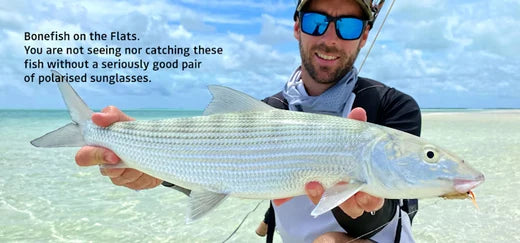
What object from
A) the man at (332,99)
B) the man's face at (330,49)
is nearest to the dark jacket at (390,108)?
the man at (332,99)

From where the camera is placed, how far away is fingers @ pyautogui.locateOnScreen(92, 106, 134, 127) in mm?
2471

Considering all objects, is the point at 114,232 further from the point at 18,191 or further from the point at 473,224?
the point at 473,224

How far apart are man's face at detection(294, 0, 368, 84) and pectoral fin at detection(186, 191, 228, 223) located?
1.38 m

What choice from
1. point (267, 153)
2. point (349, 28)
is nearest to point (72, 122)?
point (267, 153)

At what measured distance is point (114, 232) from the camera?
4.95 metres

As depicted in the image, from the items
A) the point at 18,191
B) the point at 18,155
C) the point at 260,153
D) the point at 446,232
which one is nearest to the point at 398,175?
the point at 260,153

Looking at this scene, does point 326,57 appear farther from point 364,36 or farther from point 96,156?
point 96,156

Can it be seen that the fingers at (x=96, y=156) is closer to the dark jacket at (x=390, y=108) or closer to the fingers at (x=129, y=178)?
the fingers at (x=129, y=178)

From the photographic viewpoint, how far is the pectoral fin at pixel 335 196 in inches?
74.7

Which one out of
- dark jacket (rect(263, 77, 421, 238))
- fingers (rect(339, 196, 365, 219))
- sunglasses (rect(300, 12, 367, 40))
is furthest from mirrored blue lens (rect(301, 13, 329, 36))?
fingers (rect(339, 196, 365, 219))

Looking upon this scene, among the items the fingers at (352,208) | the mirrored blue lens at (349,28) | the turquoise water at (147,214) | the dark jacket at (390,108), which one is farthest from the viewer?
the turquoise water at (147,214)

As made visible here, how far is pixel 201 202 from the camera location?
221cm

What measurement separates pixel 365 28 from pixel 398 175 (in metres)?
1.54

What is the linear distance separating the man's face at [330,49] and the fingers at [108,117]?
142cm
